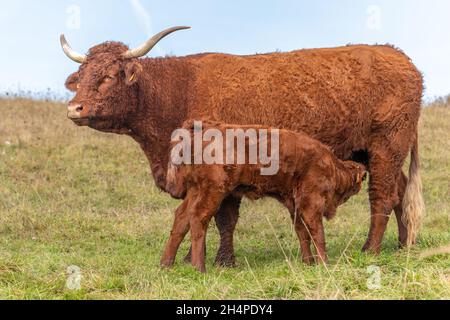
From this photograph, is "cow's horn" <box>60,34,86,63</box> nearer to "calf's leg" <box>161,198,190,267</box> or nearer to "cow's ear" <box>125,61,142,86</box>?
"cow's ear" <box>125,61,142,86</box>

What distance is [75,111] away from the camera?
26.3 feet

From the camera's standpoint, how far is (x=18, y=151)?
15.8m

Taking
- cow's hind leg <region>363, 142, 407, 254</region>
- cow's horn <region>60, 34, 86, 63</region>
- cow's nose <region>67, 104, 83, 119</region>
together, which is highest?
cow's horn <region>60, 34, 86, 63</region>

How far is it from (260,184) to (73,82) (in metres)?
2.88

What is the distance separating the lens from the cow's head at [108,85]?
8148 millimetres

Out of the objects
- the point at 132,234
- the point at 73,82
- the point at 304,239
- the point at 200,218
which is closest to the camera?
the point at 200,218

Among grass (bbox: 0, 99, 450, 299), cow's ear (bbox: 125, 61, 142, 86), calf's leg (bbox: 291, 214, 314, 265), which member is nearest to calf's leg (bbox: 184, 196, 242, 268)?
grass (bbox: 0, 99, 450, 299)

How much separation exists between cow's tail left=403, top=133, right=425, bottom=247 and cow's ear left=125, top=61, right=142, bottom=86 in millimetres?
3934

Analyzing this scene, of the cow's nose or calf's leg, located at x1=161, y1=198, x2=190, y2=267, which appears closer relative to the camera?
calf's leg, located at x1=161, y1=198, x2=190, y2=267

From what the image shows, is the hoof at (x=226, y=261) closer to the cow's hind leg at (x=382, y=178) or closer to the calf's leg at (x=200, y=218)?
the calf's leg at (x=200, y=218)

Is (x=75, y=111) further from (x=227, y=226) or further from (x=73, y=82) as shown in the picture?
(x=227, y=226)

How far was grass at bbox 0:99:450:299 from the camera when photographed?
19.7 feet

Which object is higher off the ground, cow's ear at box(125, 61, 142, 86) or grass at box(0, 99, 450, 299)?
cow's ear at box(125, 61, 142, 86)

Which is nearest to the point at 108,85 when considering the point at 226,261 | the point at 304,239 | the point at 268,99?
the point at 268,99
